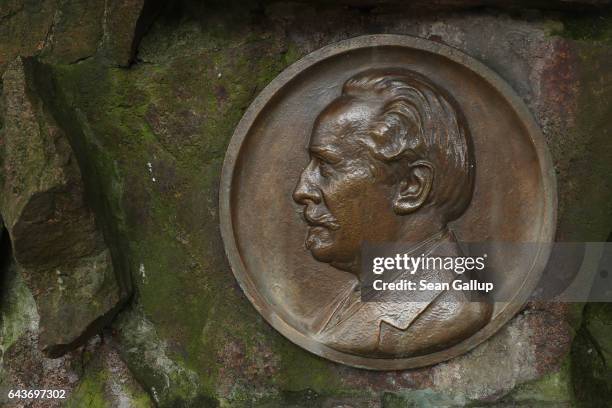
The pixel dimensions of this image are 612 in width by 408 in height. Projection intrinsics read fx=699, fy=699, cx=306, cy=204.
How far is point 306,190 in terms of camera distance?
7.69ft

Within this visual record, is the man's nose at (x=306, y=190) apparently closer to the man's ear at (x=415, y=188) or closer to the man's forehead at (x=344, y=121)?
the man's forehead at (x=344, y=121)

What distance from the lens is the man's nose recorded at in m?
2.34

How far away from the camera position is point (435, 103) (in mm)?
2305

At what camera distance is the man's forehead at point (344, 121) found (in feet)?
7.54

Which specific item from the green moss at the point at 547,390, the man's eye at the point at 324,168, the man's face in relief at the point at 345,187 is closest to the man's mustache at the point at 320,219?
the man's face in relief at the point at 345,187

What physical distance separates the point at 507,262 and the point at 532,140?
419mm

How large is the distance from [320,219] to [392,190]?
26 centimetres

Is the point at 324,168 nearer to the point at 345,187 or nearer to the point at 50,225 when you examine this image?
the point at 345,187

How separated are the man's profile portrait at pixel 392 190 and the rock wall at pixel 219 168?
18 centimetres

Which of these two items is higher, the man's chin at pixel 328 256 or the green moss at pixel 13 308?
the man's chin at pixel 328 256

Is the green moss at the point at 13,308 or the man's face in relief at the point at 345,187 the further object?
the green moss at the point at 13,308

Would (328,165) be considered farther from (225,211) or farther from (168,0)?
(168,0)

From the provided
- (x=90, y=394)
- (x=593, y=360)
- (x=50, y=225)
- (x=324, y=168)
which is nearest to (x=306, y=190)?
(x=324, y=168)

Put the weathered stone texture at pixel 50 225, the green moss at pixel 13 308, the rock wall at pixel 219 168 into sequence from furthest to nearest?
1. the green moss at pixel 13 308
2. the rock wall at pixel 219 168
3. the weathered stone texture at pixel 50 225
